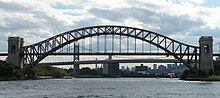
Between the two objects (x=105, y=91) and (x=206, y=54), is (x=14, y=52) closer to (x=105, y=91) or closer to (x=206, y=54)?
(x=206, y=54)

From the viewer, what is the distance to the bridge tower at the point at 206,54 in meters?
163

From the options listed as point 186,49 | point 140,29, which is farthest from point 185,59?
point 140,29

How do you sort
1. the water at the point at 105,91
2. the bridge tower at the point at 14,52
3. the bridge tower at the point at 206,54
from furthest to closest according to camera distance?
the bridge tower at the point at 14,52
the bridge tower at the point at 206,54
the water at the point at 105,91

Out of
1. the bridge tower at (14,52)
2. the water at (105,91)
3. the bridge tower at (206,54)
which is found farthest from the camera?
the bridge tower at (14,52)

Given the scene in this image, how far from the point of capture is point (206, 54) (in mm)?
163750

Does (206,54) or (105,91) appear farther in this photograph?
(206,54)

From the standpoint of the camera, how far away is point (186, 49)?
169125mm

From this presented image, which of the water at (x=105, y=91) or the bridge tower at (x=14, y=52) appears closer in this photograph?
the water at (x=105, y=91)

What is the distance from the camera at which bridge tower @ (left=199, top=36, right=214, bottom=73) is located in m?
163

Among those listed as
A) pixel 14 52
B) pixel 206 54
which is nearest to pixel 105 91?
pixel 206 54

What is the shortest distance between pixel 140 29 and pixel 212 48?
82.3 feet

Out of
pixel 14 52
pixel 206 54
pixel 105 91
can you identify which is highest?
pixel 14 52

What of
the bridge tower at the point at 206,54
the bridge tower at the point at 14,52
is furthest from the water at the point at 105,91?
the bridge tower at the point at 14,52

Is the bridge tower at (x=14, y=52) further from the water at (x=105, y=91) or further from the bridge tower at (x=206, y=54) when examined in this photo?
the water at (x=105, y=91)
